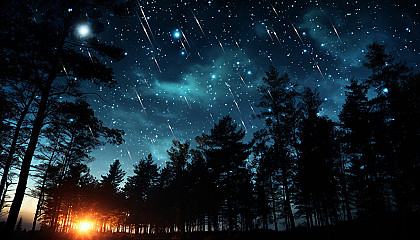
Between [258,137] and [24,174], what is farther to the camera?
[258,137]

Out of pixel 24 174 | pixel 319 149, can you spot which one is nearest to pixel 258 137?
pixel 319 149

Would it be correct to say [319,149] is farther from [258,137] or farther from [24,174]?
[24,174]

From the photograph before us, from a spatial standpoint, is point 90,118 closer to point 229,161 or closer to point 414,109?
point 229,161

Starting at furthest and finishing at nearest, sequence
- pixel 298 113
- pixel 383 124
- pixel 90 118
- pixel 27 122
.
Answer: pixel 383 124 < pixel 298 113 < pixel 27 122 < pixel 90 118

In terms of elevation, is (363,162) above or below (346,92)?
below

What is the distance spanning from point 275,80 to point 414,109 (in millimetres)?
10635

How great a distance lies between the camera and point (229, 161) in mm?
19688

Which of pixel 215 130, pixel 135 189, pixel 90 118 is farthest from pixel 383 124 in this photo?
pixel 135 189

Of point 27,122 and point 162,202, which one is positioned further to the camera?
point 162,202

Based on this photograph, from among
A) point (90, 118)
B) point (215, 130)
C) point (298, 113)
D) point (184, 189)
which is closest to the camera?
point (90, 118)

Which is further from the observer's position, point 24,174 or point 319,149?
point 319,149

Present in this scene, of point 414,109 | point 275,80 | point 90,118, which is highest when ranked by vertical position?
point 275,80

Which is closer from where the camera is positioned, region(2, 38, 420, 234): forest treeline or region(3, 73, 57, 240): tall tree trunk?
region(3, 73, 57, 240): tall tree trunk

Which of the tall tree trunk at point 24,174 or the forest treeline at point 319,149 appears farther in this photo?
the forest treeline at point 319,149
